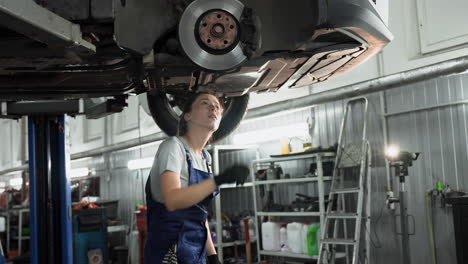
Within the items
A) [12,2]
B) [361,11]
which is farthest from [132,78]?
[361,11]

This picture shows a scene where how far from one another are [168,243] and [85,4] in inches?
41.8

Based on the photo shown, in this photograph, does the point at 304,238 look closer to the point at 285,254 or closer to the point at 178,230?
the point at 285,254

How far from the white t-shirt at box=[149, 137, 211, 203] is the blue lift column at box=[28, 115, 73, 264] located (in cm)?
161

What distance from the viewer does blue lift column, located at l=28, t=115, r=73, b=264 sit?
11.2 feet

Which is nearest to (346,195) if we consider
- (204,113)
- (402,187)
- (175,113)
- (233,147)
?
(402,187)

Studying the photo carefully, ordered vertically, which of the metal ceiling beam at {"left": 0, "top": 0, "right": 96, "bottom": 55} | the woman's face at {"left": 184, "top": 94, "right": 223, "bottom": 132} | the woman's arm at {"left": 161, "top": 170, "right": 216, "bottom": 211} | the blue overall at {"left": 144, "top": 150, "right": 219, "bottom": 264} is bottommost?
the blue overall at {"left": 144, "top": 150, "right": 219, "bottom": 264}

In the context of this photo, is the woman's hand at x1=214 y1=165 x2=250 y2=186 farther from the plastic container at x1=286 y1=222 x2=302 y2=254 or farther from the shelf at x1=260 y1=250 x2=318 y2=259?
the plastic container at x1=286 y1=222 x2=302 y2=254

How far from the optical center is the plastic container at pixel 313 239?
227 inches

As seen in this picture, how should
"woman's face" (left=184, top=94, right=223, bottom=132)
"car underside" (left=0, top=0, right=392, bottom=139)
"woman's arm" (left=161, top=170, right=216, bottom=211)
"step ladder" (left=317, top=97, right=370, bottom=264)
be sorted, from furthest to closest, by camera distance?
"step ladder" (left=317, top=97, right=370, bottom=264), "woman's face" (left=184, top=94, right=223, bottom=132), "car underside" (left=0, top=0, right=392, bottom=139), "woman's arm" (left=161, top=170, right=216, bottom=211)

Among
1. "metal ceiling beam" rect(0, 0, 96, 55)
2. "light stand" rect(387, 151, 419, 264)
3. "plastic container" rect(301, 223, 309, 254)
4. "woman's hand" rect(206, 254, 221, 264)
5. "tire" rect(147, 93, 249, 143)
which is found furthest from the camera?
"plastic container" rect(301, 223, 309, 254)

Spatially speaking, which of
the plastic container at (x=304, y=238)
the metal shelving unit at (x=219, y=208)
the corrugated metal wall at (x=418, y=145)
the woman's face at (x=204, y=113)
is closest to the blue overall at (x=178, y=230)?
the woman's face at (x=204, y=113)

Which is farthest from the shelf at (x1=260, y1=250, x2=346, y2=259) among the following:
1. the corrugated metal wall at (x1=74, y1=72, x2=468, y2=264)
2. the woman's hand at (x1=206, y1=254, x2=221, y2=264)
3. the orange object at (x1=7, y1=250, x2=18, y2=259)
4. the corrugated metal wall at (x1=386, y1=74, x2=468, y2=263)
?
the orange object at (x1=7, y1=250, x2=18, y2=259)

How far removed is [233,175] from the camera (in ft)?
6.34

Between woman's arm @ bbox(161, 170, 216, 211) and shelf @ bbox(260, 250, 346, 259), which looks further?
shelf @ bbox(260, 250, 346, 259)
